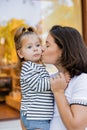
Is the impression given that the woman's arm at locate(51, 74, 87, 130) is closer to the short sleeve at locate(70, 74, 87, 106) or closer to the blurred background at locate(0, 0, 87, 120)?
the short sleeve at locate(70, 74, 87, 106)

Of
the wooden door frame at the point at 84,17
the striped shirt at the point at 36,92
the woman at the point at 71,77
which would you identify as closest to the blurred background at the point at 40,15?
the wooden door frame at the point at 84,17

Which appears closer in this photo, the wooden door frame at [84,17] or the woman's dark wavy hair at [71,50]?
the woman's dark wavy hair at [71,50]

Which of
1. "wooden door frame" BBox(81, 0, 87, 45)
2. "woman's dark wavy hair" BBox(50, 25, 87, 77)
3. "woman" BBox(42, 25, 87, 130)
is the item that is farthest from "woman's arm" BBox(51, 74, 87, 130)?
"wooden door frame" BBox(81, 0, 87, 45)

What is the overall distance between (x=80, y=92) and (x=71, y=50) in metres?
0.21

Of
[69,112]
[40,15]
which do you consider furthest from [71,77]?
[40,15]

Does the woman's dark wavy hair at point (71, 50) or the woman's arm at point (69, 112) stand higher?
the woman's dark wavy hair at point (71, 50)

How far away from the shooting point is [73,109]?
1299 millimetres

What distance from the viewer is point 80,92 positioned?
1331 millimetres

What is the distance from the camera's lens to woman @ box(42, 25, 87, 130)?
129 centimetres

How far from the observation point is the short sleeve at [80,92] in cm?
131

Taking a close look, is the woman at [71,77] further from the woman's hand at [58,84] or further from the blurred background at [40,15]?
the blurred background at [40,15]

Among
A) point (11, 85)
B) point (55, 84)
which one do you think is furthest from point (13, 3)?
point (55, 84)

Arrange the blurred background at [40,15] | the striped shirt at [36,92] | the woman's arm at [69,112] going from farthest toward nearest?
the blurred background at [40,15], the striped shirt at [36,92], the woman's arm at [69,112]

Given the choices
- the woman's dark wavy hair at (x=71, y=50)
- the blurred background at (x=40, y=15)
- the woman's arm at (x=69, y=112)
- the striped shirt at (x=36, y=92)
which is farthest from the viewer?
the blurred background at (x=40, y=15)
